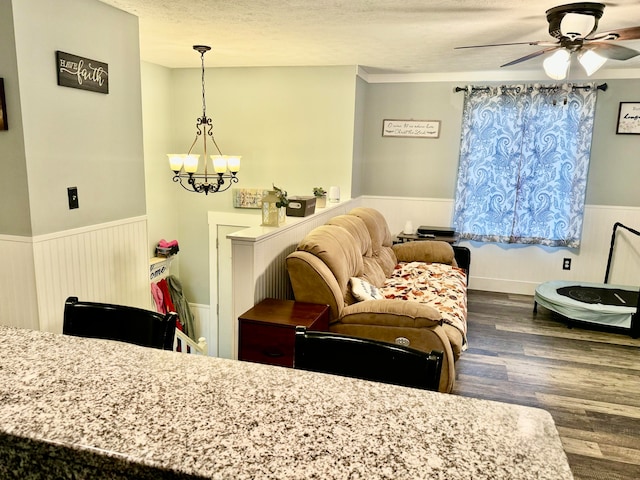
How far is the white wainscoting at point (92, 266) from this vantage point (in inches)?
104

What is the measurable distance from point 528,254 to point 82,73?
4.81 m

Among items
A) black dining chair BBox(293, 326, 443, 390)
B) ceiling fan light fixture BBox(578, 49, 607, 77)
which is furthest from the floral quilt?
black dining chair BBox(293, 326, 443, 390)

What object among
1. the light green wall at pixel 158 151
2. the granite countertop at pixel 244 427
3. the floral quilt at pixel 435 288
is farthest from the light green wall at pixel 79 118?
the floral quilt at pixel 435 288

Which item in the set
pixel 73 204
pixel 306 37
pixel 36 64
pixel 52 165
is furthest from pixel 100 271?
pixel 306 37

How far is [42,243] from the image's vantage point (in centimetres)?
261

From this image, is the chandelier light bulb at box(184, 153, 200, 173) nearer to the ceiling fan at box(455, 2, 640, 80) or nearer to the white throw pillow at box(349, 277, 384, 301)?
the white throw pillow at box(349, 277, 384, 301)

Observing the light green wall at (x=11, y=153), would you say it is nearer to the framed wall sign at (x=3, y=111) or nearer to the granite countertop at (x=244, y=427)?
the framed wall sign at (x=3, y=111)

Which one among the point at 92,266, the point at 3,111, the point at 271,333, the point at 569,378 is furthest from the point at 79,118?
the point at 569,378

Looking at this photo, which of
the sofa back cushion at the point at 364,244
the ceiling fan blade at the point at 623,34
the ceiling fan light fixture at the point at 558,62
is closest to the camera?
the ceiling fan blade at the point at 623,34

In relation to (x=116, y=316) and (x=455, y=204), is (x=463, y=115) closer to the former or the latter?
(x=455, y=204)

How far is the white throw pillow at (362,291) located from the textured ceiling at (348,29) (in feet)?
5.75

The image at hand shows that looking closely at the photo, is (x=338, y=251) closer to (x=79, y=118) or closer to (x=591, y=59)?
(x=79, y=118)

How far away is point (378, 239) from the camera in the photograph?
454 centimetres

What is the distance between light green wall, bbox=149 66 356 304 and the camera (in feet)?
16.5
